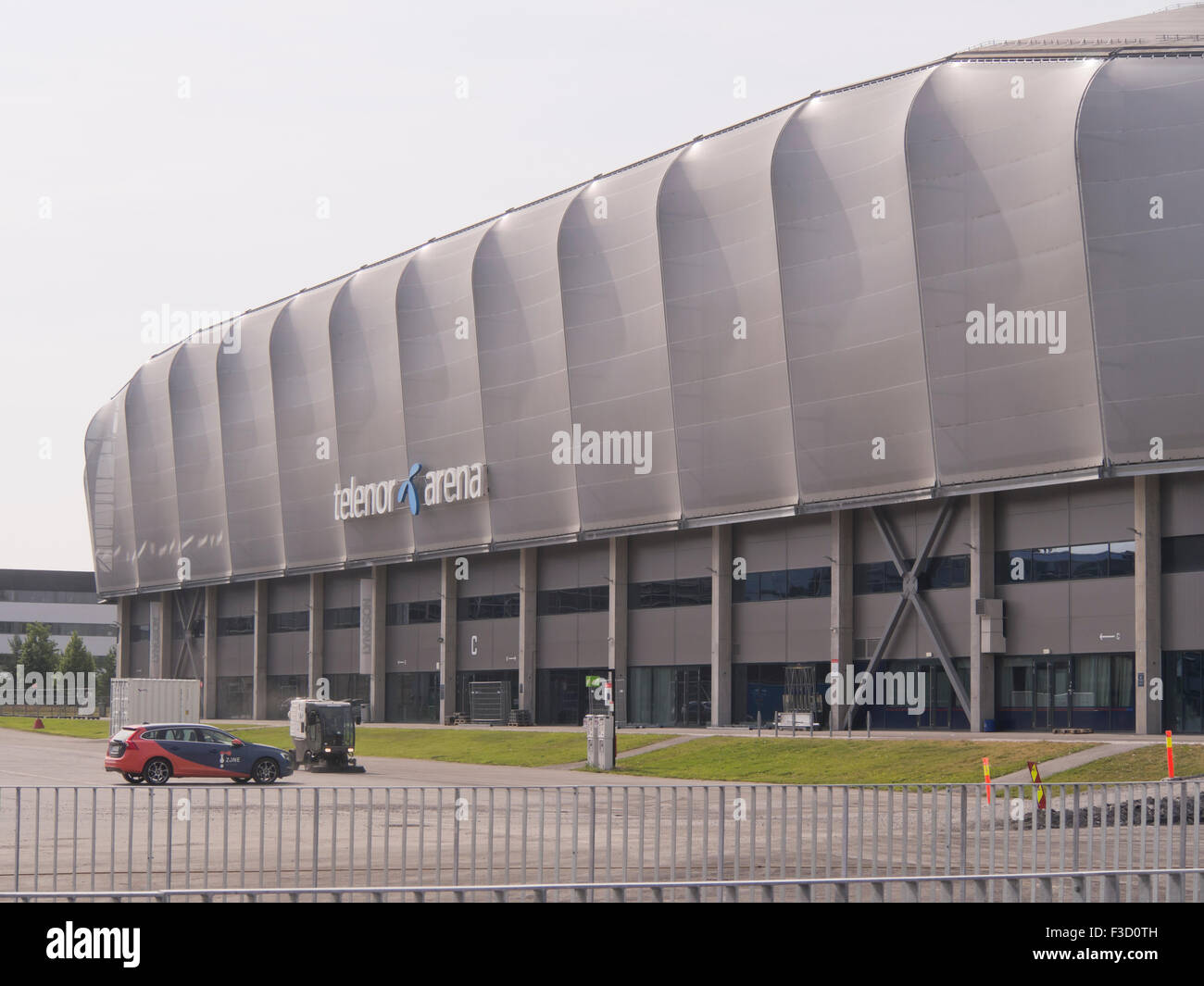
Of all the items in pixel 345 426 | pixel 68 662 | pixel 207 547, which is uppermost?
pixel 345 426

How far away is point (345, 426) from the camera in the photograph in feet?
261

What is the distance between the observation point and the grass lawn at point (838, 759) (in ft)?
137

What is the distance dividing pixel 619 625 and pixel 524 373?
11.9m

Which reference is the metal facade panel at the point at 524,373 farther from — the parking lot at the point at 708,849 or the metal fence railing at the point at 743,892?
the metal fence railing at the point at 743,892

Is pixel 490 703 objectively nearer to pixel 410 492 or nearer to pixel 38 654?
pixel 410 492

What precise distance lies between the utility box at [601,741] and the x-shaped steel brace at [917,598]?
11.9 m

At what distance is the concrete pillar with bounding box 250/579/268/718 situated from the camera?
90.4 m

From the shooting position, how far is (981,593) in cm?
5262

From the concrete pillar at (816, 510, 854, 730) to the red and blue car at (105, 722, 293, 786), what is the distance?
2290 centimetres


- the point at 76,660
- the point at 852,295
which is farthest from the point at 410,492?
the point at 76,660
